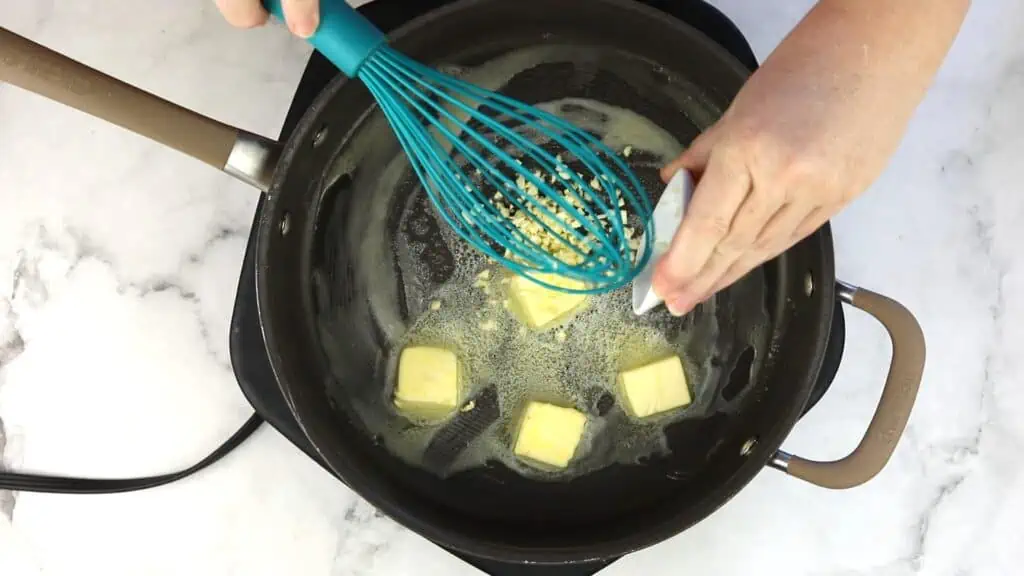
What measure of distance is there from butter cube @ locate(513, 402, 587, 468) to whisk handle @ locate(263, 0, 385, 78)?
0.31 meters

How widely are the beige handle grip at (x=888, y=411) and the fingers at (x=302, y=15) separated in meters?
0.41

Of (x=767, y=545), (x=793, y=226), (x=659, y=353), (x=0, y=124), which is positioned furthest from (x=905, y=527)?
(x=0, y=124)

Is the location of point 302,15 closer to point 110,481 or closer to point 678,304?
point 678,304

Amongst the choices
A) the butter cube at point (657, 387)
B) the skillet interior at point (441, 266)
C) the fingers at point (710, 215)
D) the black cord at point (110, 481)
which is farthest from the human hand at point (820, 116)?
the black cord at point (110, 481)

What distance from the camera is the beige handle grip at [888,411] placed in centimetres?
55

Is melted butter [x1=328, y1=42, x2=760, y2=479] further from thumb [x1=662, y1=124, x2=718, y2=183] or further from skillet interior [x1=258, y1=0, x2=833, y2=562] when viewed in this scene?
thumb [x1=662, y1=124, x2=718, y2=183]

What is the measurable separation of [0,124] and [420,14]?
38cm

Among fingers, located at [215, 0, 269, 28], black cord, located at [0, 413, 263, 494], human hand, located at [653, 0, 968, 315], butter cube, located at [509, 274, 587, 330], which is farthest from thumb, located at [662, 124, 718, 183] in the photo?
black cord, located at [0, 413, 263, 494]

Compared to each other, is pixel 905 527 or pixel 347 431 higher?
pixel 347 431

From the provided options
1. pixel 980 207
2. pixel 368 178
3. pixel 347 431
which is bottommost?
pixel 347 431

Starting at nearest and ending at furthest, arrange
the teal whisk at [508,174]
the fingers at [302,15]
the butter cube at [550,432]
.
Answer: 1. the fingers at [302,15]
2. the teal whisk at [508,174]
3. the butter cube at [550,432]

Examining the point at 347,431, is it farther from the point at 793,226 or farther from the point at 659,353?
the point at 793,226

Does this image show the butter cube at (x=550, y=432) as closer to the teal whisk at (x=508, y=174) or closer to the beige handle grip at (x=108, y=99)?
the teal whisk at (x=508, y=174)

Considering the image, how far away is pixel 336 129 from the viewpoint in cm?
63
